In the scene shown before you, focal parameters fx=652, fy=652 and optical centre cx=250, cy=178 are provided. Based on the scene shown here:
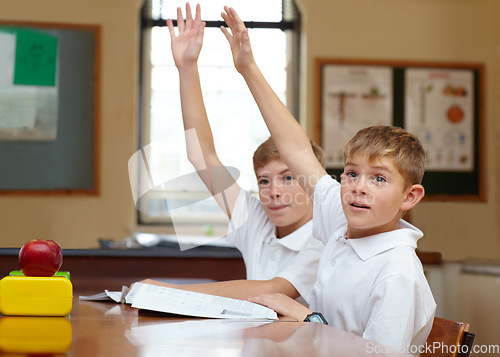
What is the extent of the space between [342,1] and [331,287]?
3.26m

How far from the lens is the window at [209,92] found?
13.1 ft

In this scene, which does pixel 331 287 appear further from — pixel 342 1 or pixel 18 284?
pixel 342 1

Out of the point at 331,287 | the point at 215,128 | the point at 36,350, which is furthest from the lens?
the point at 215,128

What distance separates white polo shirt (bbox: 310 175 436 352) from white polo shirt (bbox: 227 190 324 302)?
13 centimetres

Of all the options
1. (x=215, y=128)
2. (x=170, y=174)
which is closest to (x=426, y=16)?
(x=215, y=128)

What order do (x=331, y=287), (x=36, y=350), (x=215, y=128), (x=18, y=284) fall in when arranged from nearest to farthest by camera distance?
(x=36, y=350) < (x=18, y=284) < (x=331, y=287) < (x=215, y=128)

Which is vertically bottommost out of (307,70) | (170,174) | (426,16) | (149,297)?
(149,297)

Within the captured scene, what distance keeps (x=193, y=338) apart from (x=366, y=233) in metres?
0.47

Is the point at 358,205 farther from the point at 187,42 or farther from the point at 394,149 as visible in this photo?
the point at 187,42

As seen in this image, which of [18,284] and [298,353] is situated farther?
[18,284]

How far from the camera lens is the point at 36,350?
64cm

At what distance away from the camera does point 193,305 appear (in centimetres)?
98

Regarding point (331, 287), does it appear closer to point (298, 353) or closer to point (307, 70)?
point (298, 353)

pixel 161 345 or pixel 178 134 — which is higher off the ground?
pixel 178 134
